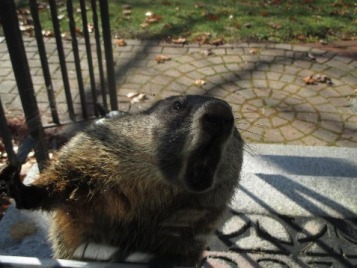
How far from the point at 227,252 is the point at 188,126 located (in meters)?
1.57

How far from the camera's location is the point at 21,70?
283cm

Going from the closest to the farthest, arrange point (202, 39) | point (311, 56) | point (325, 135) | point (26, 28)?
1. point (325, 135)
2. point (311, 56)
3. point (202, 39)
4. point (26, 28)

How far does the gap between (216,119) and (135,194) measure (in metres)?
0.72

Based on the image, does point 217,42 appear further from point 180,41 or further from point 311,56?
point 311,56

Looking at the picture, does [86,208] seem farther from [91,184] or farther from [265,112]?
[265,112]

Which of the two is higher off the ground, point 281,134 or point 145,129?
point 145,129

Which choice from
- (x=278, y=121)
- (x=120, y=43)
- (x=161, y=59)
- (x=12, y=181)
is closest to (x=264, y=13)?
(x=161, y=59)

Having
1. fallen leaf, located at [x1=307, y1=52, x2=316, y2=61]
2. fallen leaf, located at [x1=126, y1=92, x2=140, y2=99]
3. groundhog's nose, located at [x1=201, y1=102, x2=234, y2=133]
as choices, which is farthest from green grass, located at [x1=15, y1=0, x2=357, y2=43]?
groundhog's nose, located at [x1=201, y1=102, x2=234, y2=133]

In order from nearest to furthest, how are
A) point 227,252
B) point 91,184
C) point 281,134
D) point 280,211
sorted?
point 91,184 → point 227,252 → point 280,211 → point 281,134

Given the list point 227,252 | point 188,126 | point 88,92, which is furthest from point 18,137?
point 188,126

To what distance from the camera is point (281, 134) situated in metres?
5.19

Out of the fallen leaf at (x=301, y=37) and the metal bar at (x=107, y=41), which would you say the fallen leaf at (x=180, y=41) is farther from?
the metal bar at (x=107, y=41)

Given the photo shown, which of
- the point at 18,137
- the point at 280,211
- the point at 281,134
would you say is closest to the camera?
the point at 280,211

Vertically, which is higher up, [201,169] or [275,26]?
[201,169]
